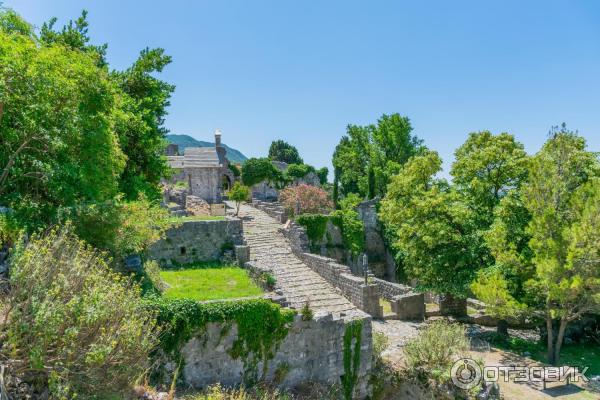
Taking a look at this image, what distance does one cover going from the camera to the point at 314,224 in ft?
Answer: 83.1

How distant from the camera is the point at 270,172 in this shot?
39969 millimetres

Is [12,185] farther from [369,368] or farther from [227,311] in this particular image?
[369,368]

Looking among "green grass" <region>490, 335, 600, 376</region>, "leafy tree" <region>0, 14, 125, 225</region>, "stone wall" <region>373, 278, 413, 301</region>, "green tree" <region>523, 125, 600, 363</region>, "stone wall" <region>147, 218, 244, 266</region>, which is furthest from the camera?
"stone wall" <region>373, 278, 413, 301</region>

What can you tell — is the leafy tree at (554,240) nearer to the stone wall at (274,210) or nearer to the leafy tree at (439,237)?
the leafy tree at (439,237)

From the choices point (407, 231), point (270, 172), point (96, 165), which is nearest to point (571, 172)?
point (407, 231)

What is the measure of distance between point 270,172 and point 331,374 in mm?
30065

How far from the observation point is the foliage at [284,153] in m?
73.6

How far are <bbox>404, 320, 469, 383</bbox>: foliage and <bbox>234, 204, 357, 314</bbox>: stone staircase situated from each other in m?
2.55

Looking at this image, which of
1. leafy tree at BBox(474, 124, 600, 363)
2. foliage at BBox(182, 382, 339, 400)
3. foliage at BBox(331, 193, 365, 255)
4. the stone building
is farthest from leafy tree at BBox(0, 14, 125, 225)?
the stone building

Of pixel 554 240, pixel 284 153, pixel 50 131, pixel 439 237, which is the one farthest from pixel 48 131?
pixel 284 153

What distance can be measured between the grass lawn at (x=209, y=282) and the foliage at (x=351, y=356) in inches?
175

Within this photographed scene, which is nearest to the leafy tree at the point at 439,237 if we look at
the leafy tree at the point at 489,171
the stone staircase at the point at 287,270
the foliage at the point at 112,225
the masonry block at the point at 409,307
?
the leafy tree at the point at 489,171

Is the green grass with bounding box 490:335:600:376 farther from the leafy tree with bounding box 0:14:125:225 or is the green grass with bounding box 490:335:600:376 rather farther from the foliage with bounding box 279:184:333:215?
the foliage with bounding box 279:184:333:215

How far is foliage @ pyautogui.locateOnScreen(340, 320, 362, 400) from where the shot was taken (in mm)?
11273
